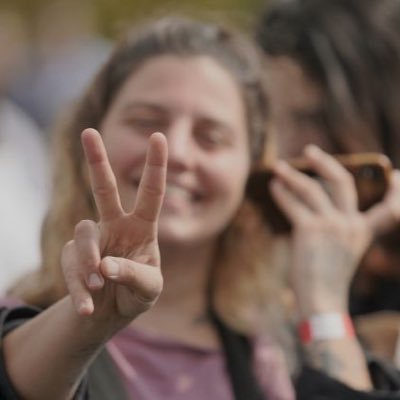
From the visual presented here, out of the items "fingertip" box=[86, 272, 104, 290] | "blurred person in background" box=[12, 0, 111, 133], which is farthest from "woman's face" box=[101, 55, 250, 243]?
"blurred person in background" box=[12, 0, 111, 133]

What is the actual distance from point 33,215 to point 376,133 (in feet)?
4.32

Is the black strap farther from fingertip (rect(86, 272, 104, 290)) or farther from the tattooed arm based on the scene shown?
fingertip (rect(86, 272, 104, 290))

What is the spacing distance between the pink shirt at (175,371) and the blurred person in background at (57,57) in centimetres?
235

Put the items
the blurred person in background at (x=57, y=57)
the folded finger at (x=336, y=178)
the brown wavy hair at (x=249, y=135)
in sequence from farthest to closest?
the blurred person in background at (x=57, y=57), the folded finger at (x=336, y=178), the brown wavy hair at (x=249, y=135)

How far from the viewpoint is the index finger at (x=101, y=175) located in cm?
158

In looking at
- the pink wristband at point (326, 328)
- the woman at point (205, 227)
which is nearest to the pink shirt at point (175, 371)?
the woman at point (205, 227)

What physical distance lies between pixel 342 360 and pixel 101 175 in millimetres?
1019

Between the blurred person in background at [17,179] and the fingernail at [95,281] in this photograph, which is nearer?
the fingernail at [95,281]

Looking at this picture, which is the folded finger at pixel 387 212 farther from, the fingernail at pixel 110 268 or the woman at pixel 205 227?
the fingernail at pixel 110 268

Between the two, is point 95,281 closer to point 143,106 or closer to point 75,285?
point 75,285

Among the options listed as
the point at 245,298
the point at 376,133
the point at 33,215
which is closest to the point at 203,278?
the point at 245,298

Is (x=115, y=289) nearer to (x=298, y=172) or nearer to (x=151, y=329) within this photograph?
(x=151, y=329)

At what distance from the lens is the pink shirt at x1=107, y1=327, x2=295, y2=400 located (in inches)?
90.2

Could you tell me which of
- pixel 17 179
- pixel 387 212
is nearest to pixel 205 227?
pixel 387 212
